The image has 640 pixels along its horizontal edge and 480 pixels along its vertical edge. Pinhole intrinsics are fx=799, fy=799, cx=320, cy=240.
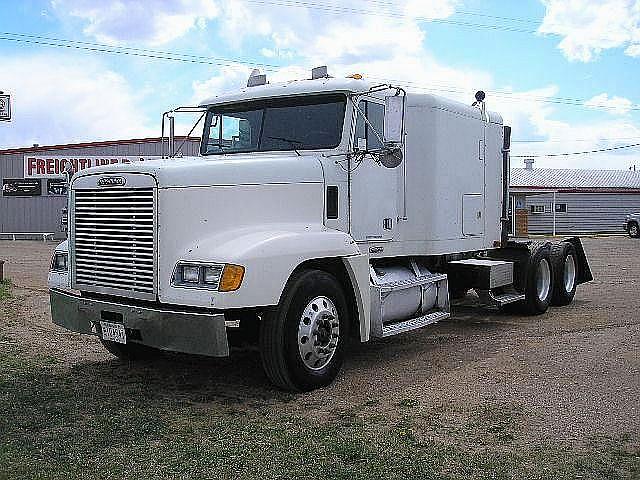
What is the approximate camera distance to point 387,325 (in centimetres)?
806

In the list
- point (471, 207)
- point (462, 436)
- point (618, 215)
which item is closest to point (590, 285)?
point (471, 207)

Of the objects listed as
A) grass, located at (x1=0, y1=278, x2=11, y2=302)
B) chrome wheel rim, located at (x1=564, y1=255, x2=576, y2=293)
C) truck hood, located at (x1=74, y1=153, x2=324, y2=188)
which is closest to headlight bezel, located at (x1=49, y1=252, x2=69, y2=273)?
truck hood, located at (x1=74, y1=153, x2=324, y2=188)

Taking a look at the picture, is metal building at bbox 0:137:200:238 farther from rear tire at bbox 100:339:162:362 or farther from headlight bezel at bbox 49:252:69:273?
headlight bezel at bbox 49:252:69:273

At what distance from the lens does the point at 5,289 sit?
14.0 meters

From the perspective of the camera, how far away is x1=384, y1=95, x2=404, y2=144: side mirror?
7387mm

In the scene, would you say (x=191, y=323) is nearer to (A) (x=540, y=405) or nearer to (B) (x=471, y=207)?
(A) (x=540, y=405)

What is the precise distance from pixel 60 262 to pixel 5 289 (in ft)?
24.0

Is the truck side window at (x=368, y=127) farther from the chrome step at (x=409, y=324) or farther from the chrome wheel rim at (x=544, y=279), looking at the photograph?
the chrome wheel rim at (x=544, y=279)

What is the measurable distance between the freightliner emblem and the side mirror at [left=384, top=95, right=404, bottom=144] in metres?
2.46

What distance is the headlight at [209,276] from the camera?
6.04 m

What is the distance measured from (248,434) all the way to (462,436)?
152 cm

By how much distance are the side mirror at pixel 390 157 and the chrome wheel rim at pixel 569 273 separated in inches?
248

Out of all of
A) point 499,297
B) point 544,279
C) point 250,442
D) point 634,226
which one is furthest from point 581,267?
point 634,226

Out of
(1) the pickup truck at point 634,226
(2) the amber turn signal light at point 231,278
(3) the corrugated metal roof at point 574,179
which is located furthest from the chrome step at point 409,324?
(3) the corrugated metal roof at point 574,179
